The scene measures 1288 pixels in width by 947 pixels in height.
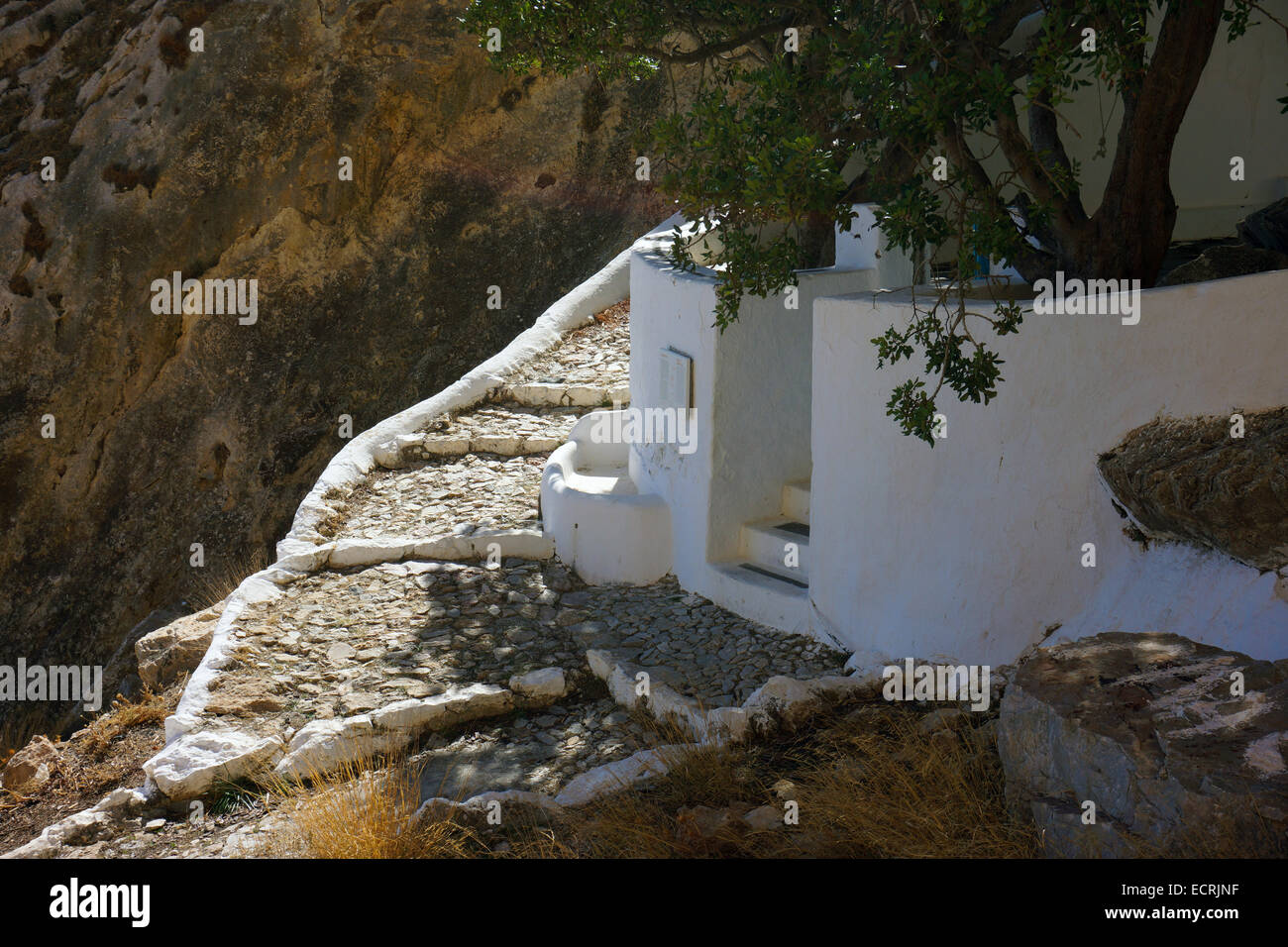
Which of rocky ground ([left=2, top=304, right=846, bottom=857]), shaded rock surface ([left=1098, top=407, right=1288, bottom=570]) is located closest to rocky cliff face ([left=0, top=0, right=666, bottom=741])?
rocky ground ([left=2, top=304, right=846, bottom=857])

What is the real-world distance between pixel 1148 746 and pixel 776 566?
413 cm

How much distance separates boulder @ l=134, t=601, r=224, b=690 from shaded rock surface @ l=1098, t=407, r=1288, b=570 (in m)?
6.28

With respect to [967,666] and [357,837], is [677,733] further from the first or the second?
[357,837]

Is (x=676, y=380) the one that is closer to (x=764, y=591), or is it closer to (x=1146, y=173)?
(x=764, y=591)

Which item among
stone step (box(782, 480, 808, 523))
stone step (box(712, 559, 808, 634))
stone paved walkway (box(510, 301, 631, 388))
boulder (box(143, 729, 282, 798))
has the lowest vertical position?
boulder (box(143, 729, 282, 798))

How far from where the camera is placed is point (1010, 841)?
3979mm

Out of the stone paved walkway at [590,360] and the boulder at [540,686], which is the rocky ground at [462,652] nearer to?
the boulder at [540,686]

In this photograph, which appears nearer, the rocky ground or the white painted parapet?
the rocky ground

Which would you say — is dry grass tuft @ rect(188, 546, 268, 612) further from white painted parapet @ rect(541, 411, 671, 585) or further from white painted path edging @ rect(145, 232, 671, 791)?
white painted parapet @ rect(541, 411, 671, 585)

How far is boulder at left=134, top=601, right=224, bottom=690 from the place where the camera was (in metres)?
8.42

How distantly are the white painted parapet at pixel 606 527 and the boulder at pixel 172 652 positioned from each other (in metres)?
2.66

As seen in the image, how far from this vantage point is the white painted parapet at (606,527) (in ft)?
27.3

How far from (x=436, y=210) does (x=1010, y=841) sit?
15753 mm

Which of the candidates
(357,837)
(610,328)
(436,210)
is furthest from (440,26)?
(357,837)
